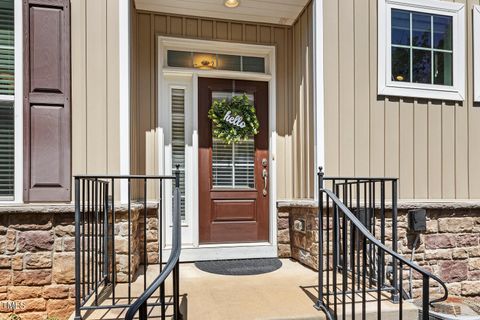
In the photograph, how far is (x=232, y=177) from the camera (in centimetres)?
388

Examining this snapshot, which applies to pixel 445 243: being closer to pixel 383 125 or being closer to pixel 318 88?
pixel 383 125

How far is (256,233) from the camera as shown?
12.8 ft

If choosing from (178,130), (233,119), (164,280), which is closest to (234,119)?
(233,119)

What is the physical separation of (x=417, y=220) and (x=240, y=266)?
175 cm

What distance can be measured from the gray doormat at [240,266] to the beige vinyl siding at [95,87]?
1.28 meters

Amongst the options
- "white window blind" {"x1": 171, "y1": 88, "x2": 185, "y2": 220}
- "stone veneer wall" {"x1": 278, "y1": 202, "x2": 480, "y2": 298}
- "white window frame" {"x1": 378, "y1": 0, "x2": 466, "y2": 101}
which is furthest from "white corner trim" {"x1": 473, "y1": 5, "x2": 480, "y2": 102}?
"white window blind" {"x1": 171, "y1": 88, "x2": 185, "y2": 220}

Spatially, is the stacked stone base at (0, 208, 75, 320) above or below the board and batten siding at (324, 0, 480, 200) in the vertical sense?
below

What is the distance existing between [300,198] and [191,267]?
1280mm

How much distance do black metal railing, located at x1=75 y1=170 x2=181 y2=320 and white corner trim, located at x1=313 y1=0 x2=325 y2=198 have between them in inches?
55.1

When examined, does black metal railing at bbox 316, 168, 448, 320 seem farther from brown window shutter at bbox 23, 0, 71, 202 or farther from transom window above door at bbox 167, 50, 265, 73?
brown window shutter at bbox 23, 0, 71, 202

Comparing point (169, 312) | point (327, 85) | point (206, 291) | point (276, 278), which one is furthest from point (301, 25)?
point (169, 312)

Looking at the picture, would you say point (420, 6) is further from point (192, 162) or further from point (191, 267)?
point (191, 267)

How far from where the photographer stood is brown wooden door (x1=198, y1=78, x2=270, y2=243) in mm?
3791

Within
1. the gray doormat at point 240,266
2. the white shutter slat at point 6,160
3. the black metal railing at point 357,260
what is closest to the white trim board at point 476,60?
the black metal railing at point 357,260
